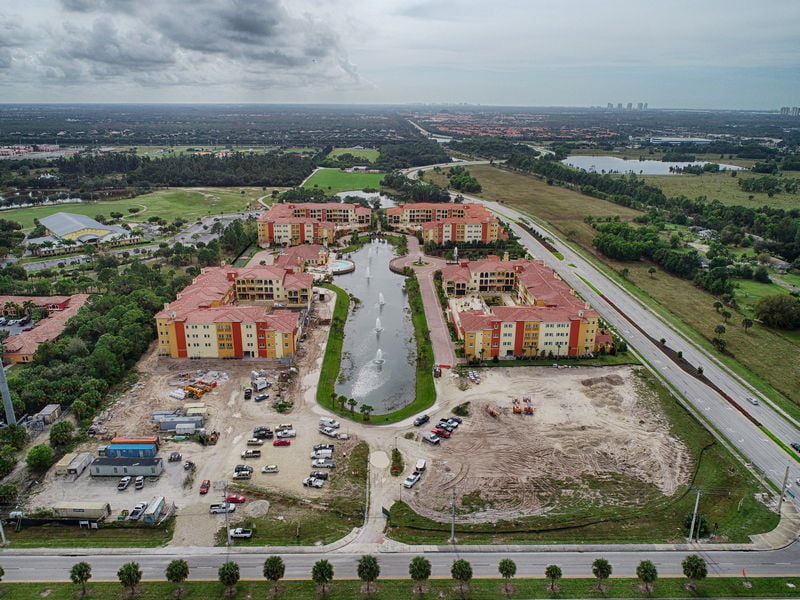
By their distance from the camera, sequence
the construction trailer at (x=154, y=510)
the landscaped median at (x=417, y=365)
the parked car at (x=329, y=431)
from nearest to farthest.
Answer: the construction trailer at (x=154, y=510), the parked car at (x=329, y=431), the landscaped median at (x=417, y=365)

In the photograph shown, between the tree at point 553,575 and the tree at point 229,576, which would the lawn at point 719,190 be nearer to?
the tree at point 553,575

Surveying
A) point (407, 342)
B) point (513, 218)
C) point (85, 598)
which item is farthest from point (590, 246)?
point (85, 598)

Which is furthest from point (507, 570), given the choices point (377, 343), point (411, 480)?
point (377, 343)

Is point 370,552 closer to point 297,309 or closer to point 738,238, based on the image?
point 297,309

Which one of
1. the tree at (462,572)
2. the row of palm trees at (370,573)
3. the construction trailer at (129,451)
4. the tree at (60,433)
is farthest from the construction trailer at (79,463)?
the tree at (462,572)

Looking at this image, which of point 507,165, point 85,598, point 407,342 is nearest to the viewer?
point 85,598

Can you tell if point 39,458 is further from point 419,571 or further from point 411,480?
point 419,571
